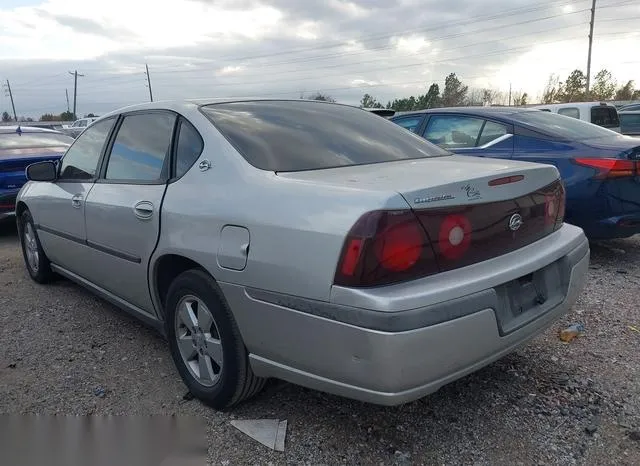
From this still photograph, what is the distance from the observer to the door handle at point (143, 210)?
9.69ft

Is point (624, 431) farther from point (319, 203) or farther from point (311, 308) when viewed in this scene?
point (319, 203)

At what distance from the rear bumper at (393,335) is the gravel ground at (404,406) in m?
0.44

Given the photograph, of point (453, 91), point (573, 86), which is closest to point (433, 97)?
point (453, 91)

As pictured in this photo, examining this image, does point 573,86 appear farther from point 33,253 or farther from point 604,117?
point 33,253

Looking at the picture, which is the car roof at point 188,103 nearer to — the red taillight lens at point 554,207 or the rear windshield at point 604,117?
the red taillight lens at point 554,207

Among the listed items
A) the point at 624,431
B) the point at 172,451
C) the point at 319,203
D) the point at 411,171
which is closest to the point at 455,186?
the point at 411,171

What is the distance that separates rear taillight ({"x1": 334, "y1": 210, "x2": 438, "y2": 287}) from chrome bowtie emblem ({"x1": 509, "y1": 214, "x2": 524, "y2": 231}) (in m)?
0.57

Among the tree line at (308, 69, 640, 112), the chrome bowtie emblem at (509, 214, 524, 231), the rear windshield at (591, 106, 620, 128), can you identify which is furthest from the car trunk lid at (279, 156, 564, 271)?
the tree line at (308, 69, 640, 112)

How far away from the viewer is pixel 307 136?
9.68 ft

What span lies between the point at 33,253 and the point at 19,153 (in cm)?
305

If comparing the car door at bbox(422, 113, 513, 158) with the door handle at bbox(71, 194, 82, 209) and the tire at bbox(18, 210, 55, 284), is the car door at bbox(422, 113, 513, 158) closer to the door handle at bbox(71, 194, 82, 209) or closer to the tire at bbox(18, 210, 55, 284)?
the door handle at bbox(71, 194, 82, 209)

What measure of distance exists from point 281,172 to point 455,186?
0.79 meters

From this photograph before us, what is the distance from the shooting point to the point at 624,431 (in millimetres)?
2506

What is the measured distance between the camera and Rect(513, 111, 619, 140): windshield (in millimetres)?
5199
